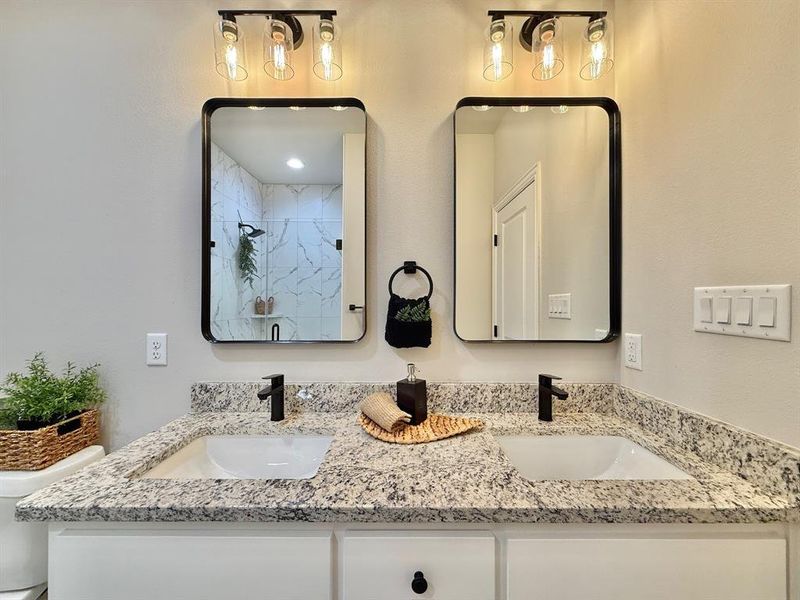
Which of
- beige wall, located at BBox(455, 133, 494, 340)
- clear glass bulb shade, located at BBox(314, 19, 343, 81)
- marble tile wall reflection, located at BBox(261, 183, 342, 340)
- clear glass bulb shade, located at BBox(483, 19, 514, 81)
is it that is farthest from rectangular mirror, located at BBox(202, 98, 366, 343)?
clear glass bulb shade, located at BBox(483, 19, 514, 81)

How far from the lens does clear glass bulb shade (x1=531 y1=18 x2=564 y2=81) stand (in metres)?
1.20

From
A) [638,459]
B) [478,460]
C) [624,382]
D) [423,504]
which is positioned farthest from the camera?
[624,382]

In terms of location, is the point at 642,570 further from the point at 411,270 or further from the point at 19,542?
the point at 19,542

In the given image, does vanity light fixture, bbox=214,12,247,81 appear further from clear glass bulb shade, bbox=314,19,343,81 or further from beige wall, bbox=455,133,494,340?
beige wall, bbox=455,133,494,340

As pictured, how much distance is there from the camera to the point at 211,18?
1.29 metres

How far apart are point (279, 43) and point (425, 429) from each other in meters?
1.40

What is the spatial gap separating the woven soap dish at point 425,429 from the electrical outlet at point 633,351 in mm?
559

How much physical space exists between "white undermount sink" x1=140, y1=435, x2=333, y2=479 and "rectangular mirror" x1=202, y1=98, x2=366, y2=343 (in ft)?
1.12

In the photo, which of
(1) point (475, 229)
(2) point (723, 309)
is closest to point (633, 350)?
(2) point (723, 309)

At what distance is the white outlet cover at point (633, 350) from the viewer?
1.15 metres

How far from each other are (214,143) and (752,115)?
1562 millimetres

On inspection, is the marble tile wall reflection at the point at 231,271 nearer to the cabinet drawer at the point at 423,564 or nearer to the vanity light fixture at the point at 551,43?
the cabinet drawer at the point at 423,564

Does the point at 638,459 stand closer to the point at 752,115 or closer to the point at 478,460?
the point at 478,460

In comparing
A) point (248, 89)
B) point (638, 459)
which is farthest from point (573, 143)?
point (248, 89)
